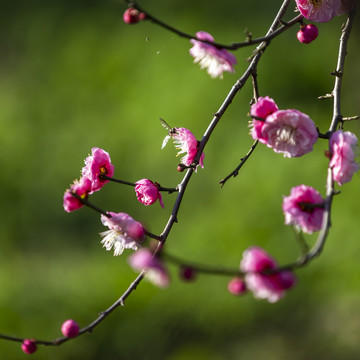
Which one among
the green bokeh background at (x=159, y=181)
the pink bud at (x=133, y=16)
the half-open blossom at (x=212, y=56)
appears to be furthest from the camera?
the green bokeh background at (x=159, y=181)

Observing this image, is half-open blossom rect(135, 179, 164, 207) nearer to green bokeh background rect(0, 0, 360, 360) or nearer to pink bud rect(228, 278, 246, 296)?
pink bud rect(228, 278, 246, 296)

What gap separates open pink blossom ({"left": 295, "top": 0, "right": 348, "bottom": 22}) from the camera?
1.11m

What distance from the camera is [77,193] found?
936 mm

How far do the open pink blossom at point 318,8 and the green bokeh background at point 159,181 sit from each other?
30.9 inches

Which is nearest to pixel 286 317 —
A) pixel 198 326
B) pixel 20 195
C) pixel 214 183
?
pixel 198 326

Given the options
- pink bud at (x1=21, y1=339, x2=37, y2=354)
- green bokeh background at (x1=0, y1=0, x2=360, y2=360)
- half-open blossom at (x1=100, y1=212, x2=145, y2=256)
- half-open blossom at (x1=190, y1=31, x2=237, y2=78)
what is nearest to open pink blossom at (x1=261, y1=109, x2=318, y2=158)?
half-open blossom at (x1=190, y1=31, x2=237, y2=78)

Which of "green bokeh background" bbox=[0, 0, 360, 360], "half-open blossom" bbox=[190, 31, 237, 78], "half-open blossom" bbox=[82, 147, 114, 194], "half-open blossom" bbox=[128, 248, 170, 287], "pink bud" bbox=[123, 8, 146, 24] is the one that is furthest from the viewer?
"green bokeh background" bbox=[0, 0, 360, 360]

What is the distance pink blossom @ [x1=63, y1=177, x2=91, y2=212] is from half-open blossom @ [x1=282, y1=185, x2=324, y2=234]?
316mm

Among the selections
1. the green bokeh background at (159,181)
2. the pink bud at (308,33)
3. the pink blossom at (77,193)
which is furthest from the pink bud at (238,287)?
the green bokeh background at (159,181)

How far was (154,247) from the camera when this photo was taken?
0.86m

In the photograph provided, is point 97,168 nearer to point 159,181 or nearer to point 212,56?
point 212,56

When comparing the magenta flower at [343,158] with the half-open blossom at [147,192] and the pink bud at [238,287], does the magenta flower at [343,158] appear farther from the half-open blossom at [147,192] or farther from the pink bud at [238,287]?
the half-open blossom at [147,192]

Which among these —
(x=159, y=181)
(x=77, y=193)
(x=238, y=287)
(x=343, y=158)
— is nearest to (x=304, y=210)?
(x=343, y=158)

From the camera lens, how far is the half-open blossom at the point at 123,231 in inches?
34.8
